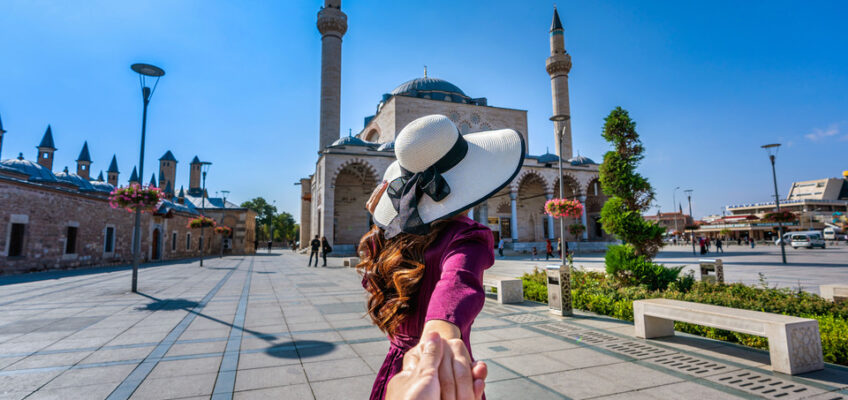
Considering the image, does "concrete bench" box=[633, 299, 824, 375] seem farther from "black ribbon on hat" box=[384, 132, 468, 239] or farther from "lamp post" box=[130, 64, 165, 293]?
"lamp post" box=[130, 64, 165, 293]

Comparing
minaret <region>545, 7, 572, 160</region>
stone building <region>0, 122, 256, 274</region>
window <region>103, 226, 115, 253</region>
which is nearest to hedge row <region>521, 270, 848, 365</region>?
stone building <region>0, 122, 256, 274</region>

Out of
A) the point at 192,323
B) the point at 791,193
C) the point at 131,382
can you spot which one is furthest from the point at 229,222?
the point at 791,193

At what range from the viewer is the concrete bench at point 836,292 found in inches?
237

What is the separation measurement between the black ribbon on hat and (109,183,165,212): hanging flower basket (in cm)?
1113

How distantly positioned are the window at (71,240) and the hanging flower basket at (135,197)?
36.4 ft

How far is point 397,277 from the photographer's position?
1.34 metres

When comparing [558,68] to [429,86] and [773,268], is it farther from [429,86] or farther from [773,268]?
[773,268]

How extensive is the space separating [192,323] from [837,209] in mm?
107182

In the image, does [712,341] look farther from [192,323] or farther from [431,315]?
[192,323]

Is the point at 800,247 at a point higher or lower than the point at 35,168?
lower

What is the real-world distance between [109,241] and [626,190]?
25.1 m

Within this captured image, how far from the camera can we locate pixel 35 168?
1091 inches

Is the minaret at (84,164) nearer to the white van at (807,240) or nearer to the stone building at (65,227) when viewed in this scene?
the stone building at (65,227)

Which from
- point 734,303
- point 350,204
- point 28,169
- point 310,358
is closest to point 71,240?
point 28,169
